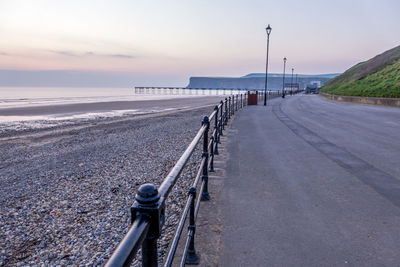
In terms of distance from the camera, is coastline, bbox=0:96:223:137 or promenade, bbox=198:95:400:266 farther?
coastline, bbox=0:96:223:137

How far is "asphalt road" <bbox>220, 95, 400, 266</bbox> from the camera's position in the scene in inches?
124

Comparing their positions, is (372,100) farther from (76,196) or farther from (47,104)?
(47,104)

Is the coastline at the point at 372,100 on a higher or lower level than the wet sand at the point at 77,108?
higher

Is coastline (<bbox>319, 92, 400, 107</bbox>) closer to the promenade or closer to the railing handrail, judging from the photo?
the promenade

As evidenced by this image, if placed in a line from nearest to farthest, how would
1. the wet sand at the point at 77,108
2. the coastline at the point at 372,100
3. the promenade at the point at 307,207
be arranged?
the promenade at the point at 307,207 → the coastline at the point at 372,100 → the wet sand at the point at 77,108

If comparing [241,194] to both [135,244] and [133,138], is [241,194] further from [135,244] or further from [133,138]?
[133,138]

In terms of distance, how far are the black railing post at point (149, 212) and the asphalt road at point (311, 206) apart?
6.04ft

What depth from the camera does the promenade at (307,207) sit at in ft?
10.3

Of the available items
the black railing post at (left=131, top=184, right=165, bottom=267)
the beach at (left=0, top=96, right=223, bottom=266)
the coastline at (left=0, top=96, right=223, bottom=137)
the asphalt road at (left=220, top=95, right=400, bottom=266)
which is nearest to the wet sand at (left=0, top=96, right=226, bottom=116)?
the coastline at (left=0, top=96, right=223, bottom=137)

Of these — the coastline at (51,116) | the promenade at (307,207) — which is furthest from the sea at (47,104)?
the promenade at (307,207)

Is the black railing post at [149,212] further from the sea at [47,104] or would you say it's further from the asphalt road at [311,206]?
the sea at [47,104]

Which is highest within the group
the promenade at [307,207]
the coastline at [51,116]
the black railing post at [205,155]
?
the black railing post at [205,155]

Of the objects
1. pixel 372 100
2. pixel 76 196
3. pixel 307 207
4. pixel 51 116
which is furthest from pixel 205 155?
pixel 372 100

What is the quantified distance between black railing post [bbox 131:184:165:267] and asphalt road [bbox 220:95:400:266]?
1.84m
